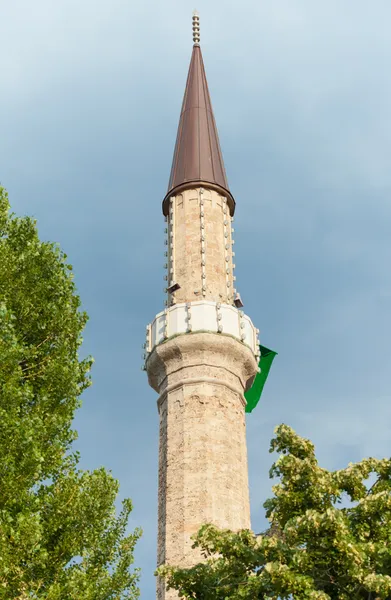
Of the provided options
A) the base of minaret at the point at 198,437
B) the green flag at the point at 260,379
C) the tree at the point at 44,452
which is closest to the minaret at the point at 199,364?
the base of minaret at the point at 198,437

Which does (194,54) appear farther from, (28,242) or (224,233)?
(28,242)

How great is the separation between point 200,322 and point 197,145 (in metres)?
7.05

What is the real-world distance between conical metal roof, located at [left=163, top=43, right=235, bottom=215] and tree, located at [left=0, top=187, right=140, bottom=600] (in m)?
10.3

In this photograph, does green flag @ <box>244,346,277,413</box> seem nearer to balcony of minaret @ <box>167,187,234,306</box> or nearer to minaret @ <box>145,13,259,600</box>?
minaret @ <box>145,13,259,600</box>

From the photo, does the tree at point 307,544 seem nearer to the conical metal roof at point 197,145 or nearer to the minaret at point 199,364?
the minaret at point 199,364

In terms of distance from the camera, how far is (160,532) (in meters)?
20.1

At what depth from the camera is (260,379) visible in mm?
26000

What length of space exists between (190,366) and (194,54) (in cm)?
1273

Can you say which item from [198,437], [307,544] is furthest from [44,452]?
[198,437]

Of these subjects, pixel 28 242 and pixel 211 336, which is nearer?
pixel 28 242

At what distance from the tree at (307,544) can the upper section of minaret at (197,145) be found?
44.1ft

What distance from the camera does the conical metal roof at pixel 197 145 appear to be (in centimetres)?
2583

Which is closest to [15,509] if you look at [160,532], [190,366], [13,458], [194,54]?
[13,458]

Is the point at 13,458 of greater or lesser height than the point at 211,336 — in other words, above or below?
below
